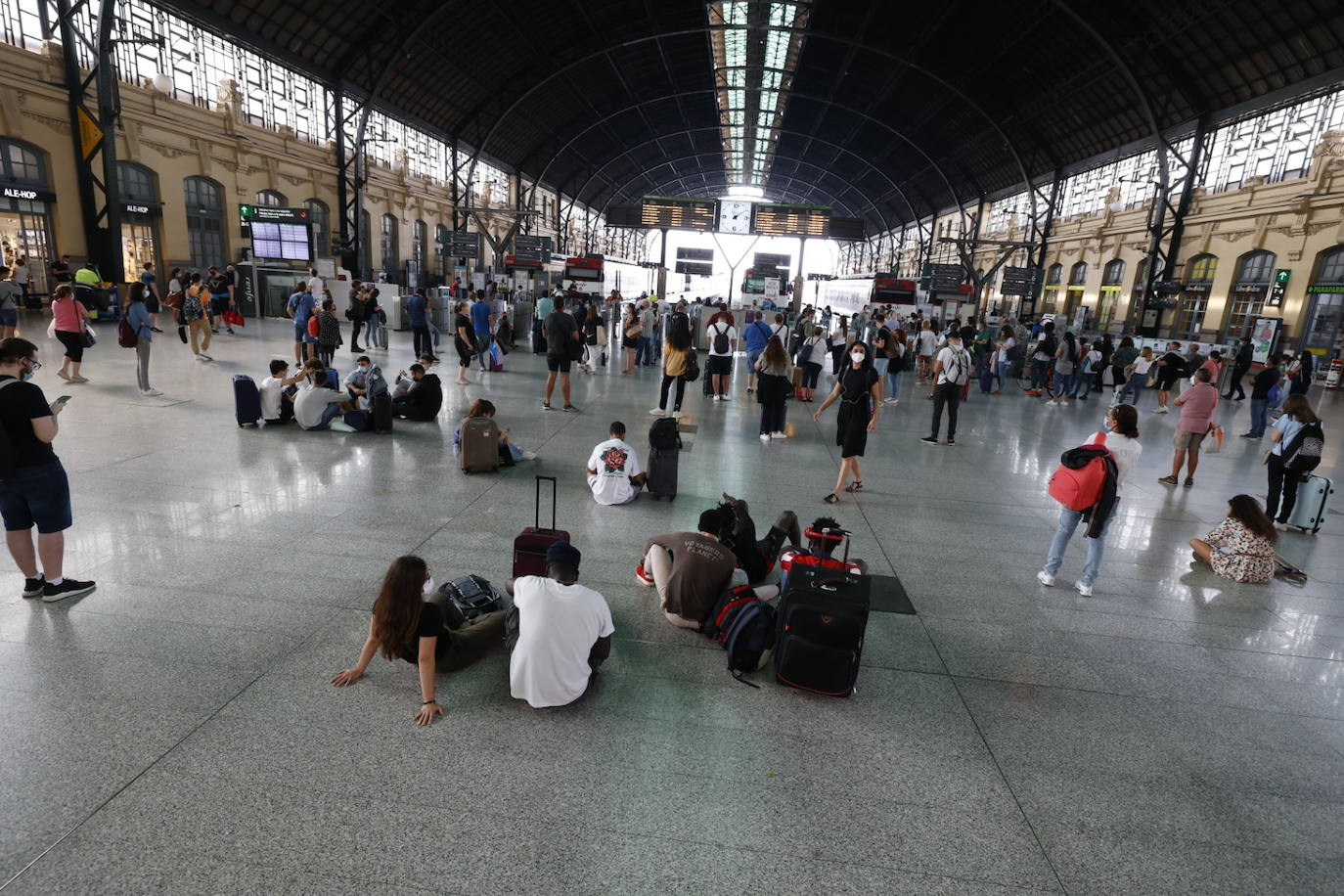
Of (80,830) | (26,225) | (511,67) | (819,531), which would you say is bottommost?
(80,830)

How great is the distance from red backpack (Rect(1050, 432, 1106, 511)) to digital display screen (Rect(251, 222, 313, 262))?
25084 millimetres

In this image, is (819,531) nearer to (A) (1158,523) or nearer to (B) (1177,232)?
(A) (1158,523)

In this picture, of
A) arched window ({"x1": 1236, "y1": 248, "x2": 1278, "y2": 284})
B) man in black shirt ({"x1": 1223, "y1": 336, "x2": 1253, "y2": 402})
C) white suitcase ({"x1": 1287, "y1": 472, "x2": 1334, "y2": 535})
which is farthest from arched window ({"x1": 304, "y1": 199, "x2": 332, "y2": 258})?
arched window ({"x1": 1236, "y1": 248, "x2": 1278, "y2": 284})

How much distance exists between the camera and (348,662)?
4.05 metres

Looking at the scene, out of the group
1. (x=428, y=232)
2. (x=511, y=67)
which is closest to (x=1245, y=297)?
(x=511, y=67)

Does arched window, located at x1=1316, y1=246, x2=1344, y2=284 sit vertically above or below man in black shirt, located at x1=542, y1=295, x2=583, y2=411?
above

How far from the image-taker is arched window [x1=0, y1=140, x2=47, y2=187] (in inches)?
732

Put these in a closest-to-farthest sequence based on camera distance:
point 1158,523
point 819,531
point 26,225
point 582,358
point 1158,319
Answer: point 819,531, point 1158,523, point 582,358, point 26,225, point 1158,319

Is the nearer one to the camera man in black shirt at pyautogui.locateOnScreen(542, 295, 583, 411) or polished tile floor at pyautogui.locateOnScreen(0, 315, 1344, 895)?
polished tile floor at pyautogui.locateOnScreen(0, 315, 1344, 895)

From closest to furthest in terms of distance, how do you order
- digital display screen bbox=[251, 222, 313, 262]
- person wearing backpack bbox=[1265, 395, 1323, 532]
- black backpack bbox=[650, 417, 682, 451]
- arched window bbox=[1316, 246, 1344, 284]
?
1. person wearing backpack bbox=[1265, 395, 1323, 532]
2. black backpack bbox=[650, 417, 682, 451]
3. arched window bbox=[1316, 246, 1344, 284]
4. digital display screen bbox=[251, 222, 313, 262]

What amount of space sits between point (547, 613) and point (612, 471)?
357 centimetres

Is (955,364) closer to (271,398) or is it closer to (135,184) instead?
(271,398)

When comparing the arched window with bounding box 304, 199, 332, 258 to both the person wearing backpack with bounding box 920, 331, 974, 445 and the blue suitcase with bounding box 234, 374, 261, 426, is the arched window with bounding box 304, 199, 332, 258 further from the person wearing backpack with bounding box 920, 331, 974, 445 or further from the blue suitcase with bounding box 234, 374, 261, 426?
the person wearing backpack with bounding box 920, 331, 974, 445

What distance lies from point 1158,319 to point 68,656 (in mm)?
33009
